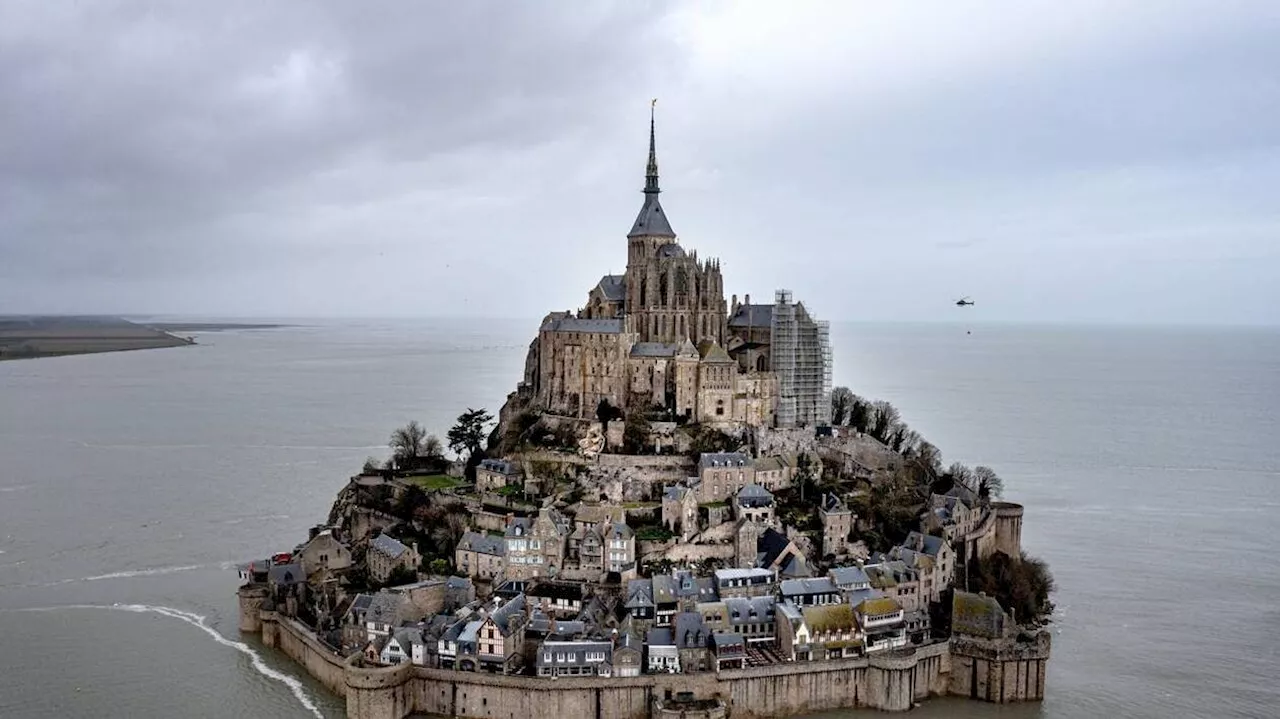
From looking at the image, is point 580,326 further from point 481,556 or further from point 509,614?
point 509,614

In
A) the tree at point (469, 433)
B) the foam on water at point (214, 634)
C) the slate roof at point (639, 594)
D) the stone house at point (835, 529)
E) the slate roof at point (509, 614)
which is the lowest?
the foam on water at point (214, 634)

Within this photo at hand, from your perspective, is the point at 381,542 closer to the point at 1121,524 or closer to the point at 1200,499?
the point at 1121,524

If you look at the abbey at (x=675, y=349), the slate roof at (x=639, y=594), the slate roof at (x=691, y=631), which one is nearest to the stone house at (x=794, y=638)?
the slate roof at (x=691, y=631)

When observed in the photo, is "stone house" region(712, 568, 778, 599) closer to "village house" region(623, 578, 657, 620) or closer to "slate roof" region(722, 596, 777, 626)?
"slate roof" region(722, 596, 777, 626)

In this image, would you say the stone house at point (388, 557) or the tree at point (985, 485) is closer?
the stone house at point (388, 557)

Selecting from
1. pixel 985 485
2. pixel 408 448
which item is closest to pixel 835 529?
pixel 985 485

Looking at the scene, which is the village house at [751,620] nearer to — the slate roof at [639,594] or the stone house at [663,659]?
the stone house at [663,659]

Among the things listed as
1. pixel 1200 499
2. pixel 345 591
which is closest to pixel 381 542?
pixel 345 591
